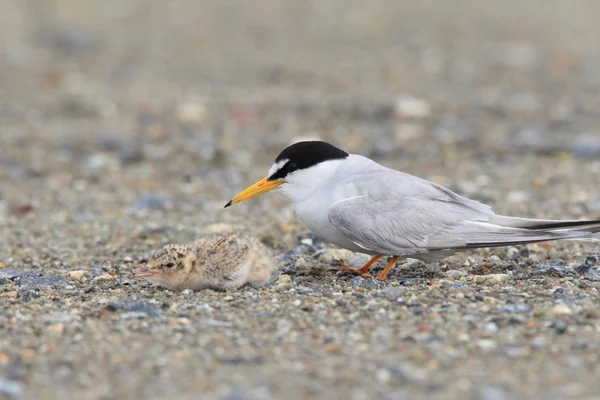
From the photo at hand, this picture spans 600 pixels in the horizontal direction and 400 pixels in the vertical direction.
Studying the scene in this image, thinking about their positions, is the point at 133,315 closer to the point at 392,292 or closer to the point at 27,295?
the point at 27,295

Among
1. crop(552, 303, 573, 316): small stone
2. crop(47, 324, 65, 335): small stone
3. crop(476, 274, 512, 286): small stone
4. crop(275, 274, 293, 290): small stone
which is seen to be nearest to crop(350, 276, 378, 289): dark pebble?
crop(275, 274, 293, 290): small stone

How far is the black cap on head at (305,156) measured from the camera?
5340mm

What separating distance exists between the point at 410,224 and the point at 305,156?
740 millimetres

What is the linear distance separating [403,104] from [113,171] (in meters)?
3.77

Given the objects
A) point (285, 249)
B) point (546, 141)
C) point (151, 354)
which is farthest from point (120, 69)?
point (151, 354)

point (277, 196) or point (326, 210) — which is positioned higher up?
point (326, 210)

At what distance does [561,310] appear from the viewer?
4199mm

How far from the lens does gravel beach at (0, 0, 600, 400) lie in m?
3.63

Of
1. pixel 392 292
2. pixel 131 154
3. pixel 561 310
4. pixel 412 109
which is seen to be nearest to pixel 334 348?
pixel 392 292

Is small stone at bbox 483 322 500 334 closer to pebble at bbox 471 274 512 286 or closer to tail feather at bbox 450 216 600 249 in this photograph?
pebble at bbox 471 274 512 286

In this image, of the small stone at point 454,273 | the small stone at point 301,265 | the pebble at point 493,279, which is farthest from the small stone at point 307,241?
the pebble at point 493,279

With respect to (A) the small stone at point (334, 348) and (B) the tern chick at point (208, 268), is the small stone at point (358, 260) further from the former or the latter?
(A) the small stone at point (334, 348)

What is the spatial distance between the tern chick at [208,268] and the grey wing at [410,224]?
0.48 metres

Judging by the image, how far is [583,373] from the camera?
3.49 metres
